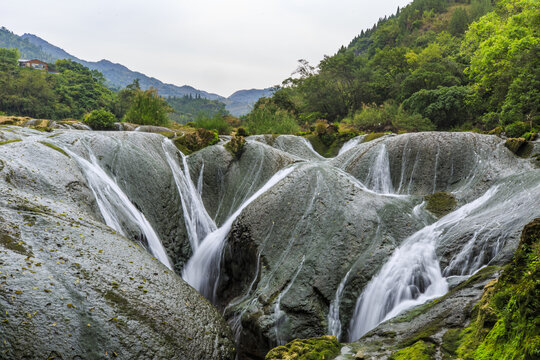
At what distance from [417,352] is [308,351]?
1081mm

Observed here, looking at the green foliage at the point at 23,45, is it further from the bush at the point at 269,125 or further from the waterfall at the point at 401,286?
the waterfall at the point at 401,286

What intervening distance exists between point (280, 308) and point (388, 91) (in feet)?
92.3

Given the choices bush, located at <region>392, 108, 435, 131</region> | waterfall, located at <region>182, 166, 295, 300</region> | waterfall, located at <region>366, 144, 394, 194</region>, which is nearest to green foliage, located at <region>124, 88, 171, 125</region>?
waterfall, located at <region>182, 166, 295, 300</region>

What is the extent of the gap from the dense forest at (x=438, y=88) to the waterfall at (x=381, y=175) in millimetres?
6048

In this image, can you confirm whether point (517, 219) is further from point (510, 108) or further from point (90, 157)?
point (510, 108)

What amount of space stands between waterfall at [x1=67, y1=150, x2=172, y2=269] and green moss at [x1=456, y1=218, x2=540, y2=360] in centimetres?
596

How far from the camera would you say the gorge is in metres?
3.54

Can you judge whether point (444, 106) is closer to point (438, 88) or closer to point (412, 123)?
point (412, 123)

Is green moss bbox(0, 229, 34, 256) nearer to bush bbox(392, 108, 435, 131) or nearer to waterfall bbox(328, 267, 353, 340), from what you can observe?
waterfall bbox(328, 267, 353, 340)

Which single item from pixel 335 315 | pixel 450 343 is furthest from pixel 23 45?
pixel 450 343

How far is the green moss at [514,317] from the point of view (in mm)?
2089

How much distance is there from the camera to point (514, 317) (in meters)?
2.30

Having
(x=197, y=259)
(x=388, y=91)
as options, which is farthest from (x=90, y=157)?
(x=388, y=91)

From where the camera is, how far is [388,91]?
97.5ft
